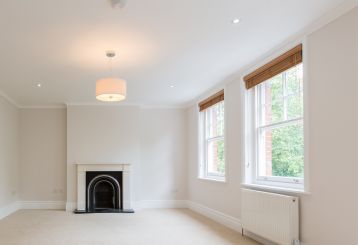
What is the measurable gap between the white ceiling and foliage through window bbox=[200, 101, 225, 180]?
0.92 metres

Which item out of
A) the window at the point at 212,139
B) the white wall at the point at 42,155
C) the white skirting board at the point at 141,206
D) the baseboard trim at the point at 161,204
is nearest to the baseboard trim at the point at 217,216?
the white skirting board at the point at 141,206

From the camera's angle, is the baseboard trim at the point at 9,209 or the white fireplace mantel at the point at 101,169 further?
the white fireplace mantel at the point at 101,169

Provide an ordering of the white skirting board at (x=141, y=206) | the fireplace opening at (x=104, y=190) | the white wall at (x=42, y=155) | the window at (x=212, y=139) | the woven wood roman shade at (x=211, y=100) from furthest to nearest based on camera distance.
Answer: the white wall at (x=42, y=155) < the fireplace opening at (x=104, y=190) < the white skirting board at (x=141, y=206) < the window at (x=212, y=139) < the woven wood roman shade at (x=211, y=100)

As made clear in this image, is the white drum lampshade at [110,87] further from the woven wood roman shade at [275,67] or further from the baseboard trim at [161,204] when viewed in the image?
the baseboard trim at [161,204]

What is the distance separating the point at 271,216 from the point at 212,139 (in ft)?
10.00

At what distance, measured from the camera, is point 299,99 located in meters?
4.07

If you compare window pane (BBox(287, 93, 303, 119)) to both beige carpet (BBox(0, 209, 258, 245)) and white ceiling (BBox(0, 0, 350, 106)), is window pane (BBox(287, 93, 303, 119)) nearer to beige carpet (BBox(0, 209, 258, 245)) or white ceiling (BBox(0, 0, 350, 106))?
white ceiling (BBox(0, 0, 350, 106))

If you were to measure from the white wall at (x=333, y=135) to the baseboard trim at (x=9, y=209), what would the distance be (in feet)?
19.1

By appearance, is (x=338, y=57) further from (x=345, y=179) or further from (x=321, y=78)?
(x=345, y=179)

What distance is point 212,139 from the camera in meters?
7.12

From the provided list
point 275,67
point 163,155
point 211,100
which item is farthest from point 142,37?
point 163,155

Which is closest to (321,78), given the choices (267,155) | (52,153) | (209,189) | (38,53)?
(267,155)

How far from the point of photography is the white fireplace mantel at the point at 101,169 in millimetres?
7887

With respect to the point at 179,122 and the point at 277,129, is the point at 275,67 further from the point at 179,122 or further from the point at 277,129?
the point at 179,122
